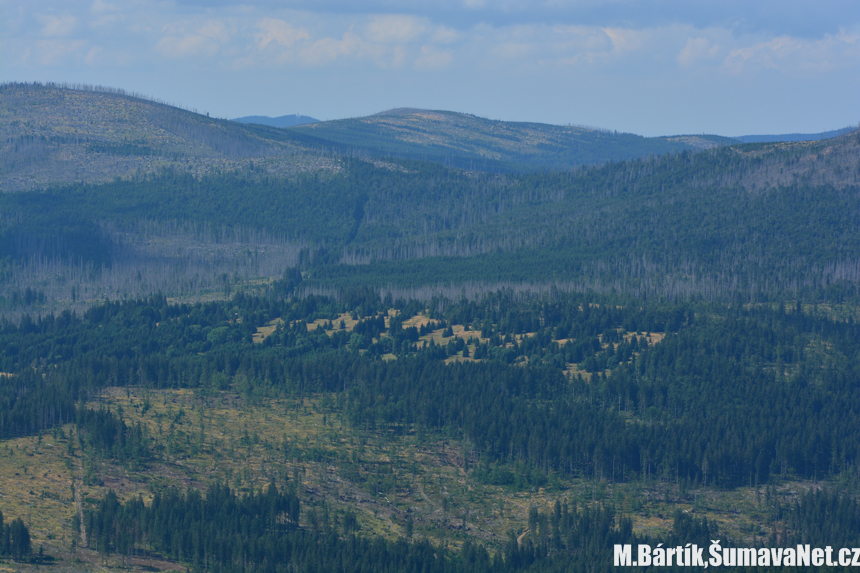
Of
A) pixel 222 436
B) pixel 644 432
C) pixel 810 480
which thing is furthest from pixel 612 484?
pixel 222 436

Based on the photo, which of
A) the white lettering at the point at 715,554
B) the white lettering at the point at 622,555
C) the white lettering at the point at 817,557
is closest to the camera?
the white lettering at the point at 622,555

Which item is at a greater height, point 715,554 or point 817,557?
point 817,557

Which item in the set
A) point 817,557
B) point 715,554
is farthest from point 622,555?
point 817,557

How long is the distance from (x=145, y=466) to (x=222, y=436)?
1832 cm

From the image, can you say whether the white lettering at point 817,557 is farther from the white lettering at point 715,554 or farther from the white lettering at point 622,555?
the white lettering at point 622,555

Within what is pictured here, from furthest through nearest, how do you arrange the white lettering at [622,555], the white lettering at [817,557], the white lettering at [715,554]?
the white lettering at [817,557] → the white lettering at [715,554] → the white lettering at [622,555]

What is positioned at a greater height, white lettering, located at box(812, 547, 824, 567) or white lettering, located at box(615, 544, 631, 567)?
white lettering, located at box(812, 547, 824, 567)

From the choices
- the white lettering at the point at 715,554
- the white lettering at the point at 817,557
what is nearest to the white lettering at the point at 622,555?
the white lettering at the point at 715,554

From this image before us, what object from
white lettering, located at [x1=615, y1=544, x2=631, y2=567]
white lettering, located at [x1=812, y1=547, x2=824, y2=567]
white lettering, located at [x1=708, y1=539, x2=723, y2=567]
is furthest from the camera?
white lettering, located at [x1=812, y1=547, x2=824, y2=567]

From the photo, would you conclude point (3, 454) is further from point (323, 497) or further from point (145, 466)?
point (323, 497)

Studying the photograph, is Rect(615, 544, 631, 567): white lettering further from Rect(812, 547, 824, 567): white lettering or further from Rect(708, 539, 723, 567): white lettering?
Rect(812, 547, 824, 567): white lettering

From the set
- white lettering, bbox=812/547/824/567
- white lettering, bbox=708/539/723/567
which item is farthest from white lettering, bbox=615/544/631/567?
white lettering, bbox=812/547/824/567

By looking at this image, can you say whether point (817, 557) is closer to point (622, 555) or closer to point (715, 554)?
point (715, 554)

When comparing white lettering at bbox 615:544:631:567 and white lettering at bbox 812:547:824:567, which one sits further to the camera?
white lettering at bbox 812:547:824:567
